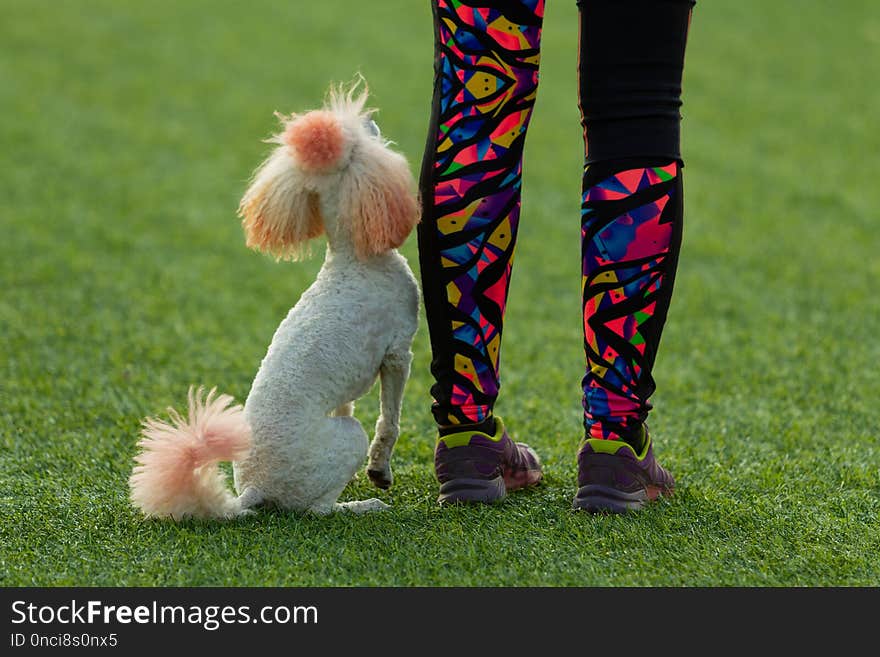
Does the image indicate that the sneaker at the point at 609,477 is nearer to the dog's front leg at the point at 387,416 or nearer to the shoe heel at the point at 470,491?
the shoe heel at the point at 470,491

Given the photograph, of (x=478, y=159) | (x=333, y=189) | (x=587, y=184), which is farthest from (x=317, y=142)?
(x=587, y=184)

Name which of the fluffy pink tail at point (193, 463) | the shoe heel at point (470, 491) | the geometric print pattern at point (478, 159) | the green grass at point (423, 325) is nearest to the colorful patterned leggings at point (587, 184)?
the geometric print pattern at point (478, 159)

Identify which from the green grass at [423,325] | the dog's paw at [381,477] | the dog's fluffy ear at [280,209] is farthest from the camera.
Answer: the dog's paw at [381,477]

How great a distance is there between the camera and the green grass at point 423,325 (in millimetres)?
1877

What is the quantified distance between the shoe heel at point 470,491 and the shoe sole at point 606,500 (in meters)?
0.15

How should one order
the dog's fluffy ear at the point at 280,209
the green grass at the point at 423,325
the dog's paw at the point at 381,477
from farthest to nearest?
1. the dog's paw at the point at 381,477
2. the dog's fluffy ear at the point at 280,209
3. the green grass at the point at 423,325

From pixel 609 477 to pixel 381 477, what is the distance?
44 cm

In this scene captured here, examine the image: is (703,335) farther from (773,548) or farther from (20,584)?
(20,584)

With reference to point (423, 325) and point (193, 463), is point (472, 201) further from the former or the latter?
point (423, 325)

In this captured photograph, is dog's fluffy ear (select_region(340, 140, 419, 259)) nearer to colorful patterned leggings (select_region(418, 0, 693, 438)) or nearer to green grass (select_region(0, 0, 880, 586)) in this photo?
colorful patterned leggings (select_region(418, 0, 693, 438))

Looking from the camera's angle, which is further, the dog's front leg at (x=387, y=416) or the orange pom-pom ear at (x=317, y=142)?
the dog's front leg at (x=387, y=416)

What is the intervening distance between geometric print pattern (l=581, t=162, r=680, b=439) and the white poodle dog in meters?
0.32

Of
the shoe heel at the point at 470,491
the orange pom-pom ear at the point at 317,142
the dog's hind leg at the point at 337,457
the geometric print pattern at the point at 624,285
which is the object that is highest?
the orange pom-pom ear at the point at 317,142

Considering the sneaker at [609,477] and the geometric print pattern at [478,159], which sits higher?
the geometric print pattern at [478,159]
